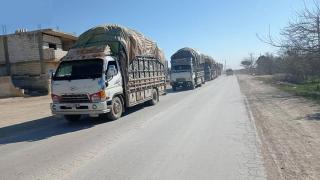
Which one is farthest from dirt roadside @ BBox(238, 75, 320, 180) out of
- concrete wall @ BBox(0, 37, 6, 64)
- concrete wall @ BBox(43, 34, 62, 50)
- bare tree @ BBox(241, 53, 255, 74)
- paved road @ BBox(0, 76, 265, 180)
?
bare tree @ BBox(241, 53, 255, 74)

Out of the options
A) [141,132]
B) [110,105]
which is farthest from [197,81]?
[141,132]

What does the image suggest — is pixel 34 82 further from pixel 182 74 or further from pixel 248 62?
pixel 248 62

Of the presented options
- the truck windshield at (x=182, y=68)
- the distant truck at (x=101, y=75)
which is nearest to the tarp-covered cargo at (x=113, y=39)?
the distant truck at (x=101, y=75)

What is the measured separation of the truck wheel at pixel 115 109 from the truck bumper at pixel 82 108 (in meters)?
0.41

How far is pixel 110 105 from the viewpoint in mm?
13477

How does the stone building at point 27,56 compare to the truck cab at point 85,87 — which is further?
the stone building at point 27,56

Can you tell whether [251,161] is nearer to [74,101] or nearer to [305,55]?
[74,101]

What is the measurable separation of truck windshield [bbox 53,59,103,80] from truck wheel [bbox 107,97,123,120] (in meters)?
1.23

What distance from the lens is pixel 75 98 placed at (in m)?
13.0

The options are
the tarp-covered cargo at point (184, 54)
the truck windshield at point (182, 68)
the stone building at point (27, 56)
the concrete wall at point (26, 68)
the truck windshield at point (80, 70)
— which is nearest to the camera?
the truck windshield at point (80, 70)

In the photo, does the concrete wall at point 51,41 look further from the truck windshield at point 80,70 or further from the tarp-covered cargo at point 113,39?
the truck windshield at point 80,70

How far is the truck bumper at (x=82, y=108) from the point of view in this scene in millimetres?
12836

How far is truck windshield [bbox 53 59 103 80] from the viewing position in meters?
13.3

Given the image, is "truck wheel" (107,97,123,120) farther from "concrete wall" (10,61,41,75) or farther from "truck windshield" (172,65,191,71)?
"concrete wall" (10,61,41,75)
